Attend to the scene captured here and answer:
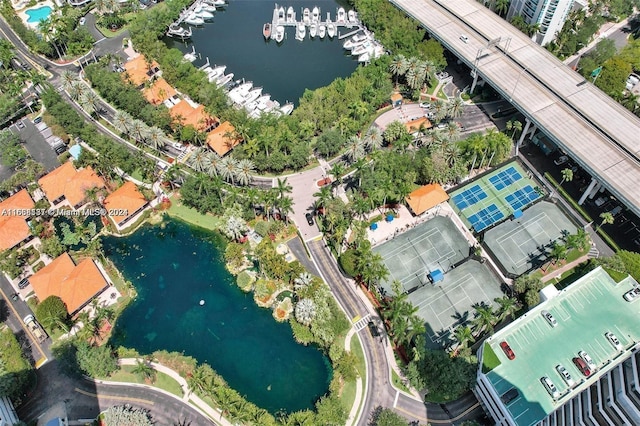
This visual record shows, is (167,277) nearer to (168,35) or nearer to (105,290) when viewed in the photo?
(105,290)

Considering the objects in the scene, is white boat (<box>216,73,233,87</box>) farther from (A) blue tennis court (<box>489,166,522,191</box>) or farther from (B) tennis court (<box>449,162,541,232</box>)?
(A) blue tennis court (<box>489,166,522,191</box>)

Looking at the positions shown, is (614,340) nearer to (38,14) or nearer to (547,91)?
(547,91)

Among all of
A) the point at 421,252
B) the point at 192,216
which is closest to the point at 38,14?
the point at 192,216

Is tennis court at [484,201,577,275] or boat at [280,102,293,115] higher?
boat at [280,102,293,115]

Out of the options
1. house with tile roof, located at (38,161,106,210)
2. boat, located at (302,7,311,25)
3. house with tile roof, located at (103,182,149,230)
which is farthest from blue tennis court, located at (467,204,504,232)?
boat, located at (302,7,311,25)

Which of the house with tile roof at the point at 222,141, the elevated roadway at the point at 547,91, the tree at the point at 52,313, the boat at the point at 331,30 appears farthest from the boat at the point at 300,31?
the tree at the point at 52,313

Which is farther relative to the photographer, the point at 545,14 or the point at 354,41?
the point at 354,41
